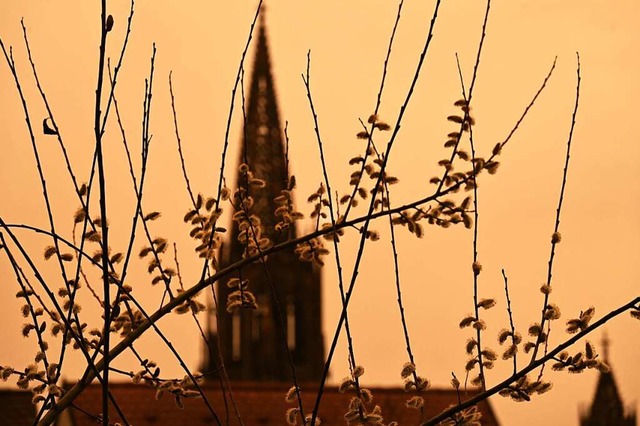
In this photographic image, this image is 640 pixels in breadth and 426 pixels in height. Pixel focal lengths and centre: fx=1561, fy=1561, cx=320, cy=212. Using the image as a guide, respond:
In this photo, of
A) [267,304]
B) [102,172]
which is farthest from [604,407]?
[102,172]

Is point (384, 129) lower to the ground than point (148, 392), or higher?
lower

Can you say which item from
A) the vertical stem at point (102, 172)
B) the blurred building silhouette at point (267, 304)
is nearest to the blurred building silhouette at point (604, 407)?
the blurred building silhouette at point (267, 304)

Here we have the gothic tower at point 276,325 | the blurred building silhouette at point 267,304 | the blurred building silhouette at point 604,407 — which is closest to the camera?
the blurred building silhouette at point 267,304

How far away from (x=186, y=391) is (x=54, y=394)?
50 centimetres

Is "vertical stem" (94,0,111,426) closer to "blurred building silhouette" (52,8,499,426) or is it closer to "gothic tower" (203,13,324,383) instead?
"blurred building silhouette" (52,8,499,426)

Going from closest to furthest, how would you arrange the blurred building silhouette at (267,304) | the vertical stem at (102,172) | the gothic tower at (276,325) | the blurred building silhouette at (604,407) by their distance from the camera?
1. the vertical stem at (102,172)
2. the blurred building silhouette at (267,304)
3. the blurred building silhouette at (604,407)
4. the gothic tower at (276,325)

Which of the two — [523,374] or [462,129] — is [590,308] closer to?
[523,374]

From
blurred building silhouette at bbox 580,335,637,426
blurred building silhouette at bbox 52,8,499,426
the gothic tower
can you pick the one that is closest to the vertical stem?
blurred building silhouette at bbox 52,8,499,426

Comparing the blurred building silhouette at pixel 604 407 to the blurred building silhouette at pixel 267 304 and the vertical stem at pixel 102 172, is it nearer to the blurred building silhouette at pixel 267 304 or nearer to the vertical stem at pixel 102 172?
the blurred building silhouette at pixel 267 304

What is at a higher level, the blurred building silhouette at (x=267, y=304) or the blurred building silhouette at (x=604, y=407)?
the blurred building silhouette at (x=267, y=304)

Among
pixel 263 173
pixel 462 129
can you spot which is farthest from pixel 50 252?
pixel 263 173

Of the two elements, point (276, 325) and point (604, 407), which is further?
point (276, 325)

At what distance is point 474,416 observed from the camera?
194 inches

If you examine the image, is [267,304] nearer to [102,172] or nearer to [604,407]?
[604,407]
